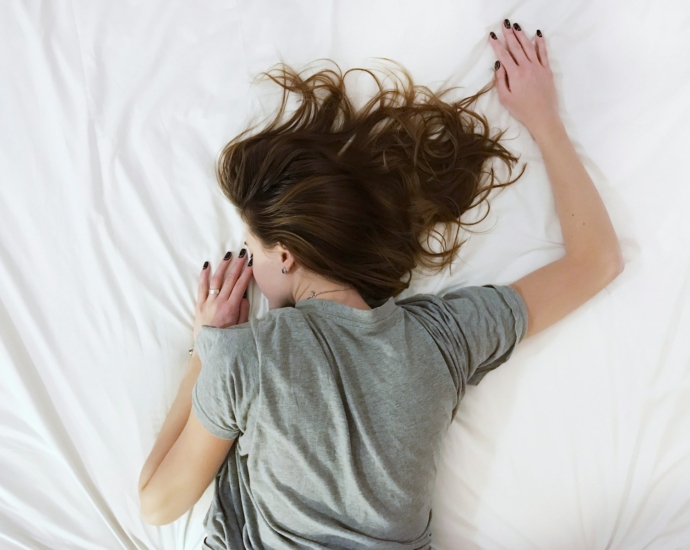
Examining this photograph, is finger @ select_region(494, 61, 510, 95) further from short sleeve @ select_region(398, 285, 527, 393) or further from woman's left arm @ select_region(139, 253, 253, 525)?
woman's left arm @ select_region(139, 253, 253, 525)

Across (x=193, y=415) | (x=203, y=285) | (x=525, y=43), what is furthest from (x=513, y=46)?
(x=193, y=415)

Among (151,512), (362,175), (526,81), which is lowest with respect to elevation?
(151,512)

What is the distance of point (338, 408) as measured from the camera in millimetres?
866

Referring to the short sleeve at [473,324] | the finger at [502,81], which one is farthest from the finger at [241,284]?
the finger at [502,81]

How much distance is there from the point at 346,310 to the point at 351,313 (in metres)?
0.01

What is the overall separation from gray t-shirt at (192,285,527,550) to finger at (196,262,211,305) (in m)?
0.18

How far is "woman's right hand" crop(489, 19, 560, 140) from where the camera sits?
114cm

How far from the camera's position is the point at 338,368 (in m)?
0.88

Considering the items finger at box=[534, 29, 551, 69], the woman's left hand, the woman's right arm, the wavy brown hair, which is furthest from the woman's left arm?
finger at box=[534, 29, 551, 69]

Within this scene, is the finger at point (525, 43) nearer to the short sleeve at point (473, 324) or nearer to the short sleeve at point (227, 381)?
the short sleeve at point (473, 324)

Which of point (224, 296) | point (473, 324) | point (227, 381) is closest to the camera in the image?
point (227, 381)

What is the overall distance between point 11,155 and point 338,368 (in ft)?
2.75

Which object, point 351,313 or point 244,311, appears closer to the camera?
point 351,313

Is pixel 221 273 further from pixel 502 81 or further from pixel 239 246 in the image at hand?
pixel 502 81
